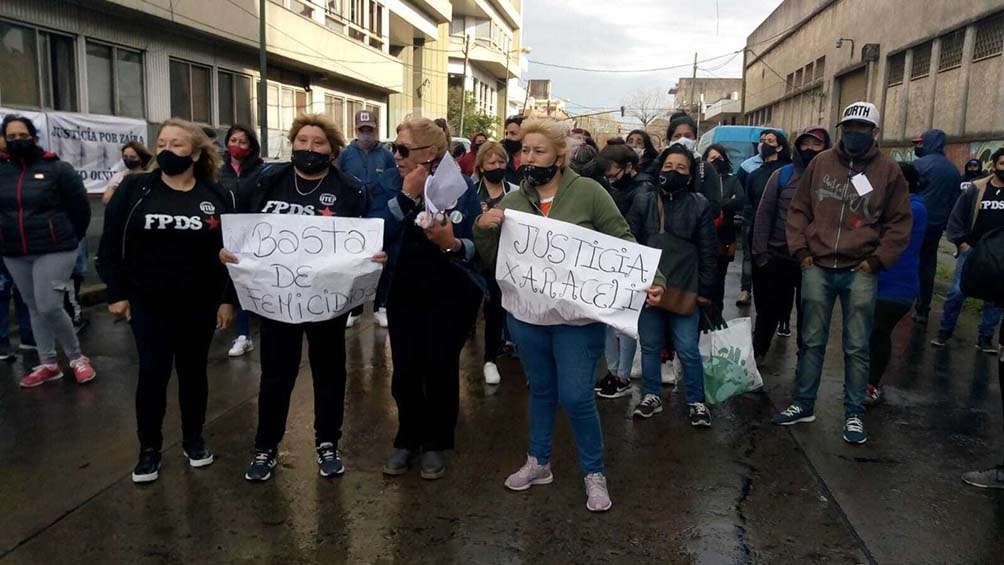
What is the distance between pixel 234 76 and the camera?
1877 centimetres

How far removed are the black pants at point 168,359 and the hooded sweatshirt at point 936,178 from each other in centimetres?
741

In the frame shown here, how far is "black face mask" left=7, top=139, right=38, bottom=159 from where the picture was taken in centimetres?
544

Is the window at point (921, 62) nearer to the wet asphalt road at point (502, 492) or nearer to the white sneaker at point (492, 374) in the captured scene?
the wet asphalt road at point (502, 492)

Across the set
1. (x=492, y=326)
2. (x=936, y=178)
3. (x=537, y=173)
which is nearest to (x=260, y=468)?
(x=537, y=173)

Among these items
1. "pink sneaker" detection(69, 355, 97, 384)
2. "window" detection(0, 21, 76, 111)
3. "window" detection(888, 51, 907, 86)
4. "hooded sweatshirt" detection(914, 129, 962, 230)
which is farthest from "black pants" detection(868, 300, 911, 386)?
"window" detection(888, 51, 907, 86)

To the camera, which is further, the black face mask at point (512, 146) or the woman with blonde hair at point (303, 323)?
the black face mask at point (512, 146)

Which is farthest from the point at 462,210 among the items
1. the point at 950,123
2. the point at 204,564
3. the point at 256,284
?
the point at 950,123

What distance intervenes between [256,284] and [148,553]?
4.51 feet

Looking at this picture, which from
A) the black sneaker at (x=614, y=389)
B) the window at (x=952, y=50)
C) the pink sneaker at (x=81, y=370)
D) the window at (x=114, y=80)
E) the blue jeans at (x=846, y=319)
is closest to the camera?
the blue jeans at (x=846, y=319)

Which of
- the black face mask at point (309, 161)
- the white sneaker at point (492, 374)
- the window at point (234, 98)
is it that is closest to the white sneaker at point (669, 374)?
the white sneaker at point (492, 374)

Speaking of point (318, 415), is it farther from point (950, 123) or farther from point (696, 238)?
point (950, 123)

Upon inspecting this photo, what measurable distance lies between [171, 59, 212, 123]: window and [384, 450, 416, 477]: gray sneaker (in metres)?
14.3

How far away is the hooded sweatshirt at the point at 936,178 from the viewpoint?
325 inches

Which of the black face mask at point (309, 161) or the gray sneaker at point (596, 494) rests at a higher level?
the black face mask at point (309, 161)
